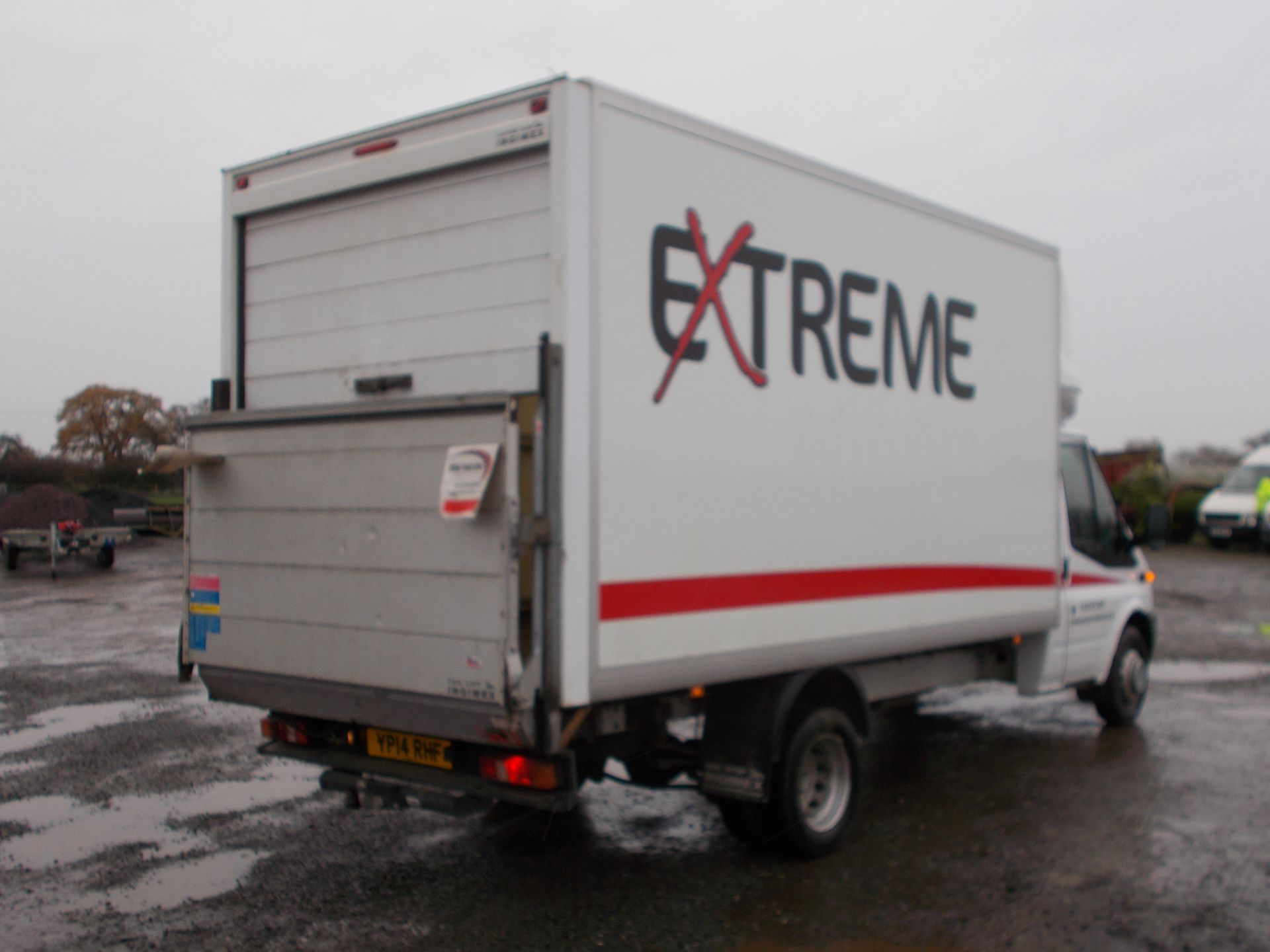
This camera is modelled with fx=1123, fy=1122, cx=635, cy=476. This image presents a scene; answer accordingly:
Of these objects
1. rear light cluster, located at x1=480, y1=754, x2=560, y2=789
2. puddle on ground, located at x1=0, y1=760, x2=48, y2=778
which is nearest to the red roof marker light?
rear light cluster, located at x1=480, y1=754, x2=560, y2=789

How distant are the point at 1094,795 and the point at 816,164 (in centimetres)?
400

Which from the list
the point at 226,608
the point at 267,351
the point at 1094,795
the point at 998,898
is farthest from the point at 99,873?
the point at 1094,795

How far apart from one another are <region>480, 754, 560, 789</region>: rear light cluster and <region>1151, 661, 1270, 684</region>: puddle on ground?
7.86 meters

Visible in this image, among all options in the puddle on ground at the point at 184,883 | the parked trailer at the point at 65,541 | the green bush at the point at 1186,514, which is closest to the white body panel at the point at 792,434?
the puddle on ground at the point at 184,883

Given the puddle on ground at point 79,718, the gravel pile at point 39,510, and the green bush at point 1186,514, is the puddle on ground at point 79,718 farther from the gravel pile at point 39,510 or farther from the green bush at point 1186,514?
the green bush at point 1186,514

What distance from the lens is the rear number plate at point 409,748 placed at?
15.3 feet

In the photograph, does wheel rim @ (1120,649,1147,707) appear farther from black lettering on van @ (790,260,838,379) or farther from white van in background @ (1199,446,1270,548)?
white van in background @ (1199,446,1270,548)

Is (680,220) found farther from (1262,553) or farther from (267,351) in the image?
(1262,553)

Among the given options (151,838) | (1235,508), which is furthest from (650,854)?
(1235,508)

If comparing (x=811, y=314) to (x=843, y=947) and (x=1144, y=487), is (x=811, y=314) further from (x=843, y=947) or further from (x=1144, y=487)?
(x=1144, y=487)

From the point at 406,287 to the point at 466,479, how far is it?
1.17 meters

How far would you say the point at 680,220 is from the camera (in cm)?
469

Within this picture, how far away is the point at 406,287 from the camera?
493 centimetres

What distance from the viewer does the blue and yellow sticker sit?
5188 millimetres
